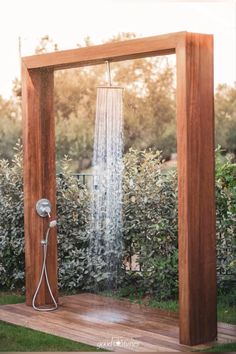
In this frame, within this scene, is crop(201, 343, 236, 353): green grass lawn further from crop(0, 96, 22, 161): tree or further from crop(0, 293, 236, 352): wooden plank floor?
crop(0, 96, 22, 161): tree

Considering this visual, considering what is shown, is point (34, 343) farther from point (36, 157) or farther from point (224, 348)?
point (36, 157)

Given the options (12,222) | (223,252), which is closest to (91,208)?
(12,222)

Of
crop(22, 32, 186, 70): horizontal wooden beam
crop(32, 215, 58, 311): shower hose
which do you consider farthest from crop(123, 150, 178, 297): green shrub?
crop(22, 32, 186, 70): horizontal wooden beam

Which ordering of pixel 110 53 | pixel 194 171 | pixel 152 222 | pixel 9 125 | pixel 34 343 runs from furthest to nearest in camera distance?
1. pixel 9 125
2. pixel 152 222
3. pixel 110 53
4. pixel 34 343
5. pixel 194 171

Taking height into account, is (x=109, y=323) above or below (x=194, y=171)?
below

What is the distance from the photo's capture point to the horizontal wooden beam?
3770 mm

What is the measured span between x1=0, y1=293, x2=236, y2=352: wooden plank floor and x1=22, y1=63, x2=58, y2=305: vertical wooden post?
1.04 feet

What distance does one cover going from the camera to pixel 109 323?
175 inches

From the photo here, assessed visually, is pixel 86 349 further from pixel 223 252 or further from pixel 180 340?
pixel 223 252

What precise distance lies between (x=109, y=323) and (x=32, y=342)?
0.63 metres

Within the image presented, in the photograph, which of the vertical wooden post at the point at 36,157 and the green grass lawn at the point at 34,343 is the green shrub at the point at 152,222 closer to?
the vertical wooden post at the point at 36,157

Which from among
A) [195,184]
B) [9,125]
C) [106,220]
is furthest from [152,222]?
[9,125]

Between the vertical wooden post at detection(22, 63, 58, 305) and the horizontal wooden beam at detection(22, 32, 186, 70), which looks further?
the vertical wooden post at detection(22, 63, 58, 305)

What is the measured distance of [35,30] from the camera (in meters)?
13.6
